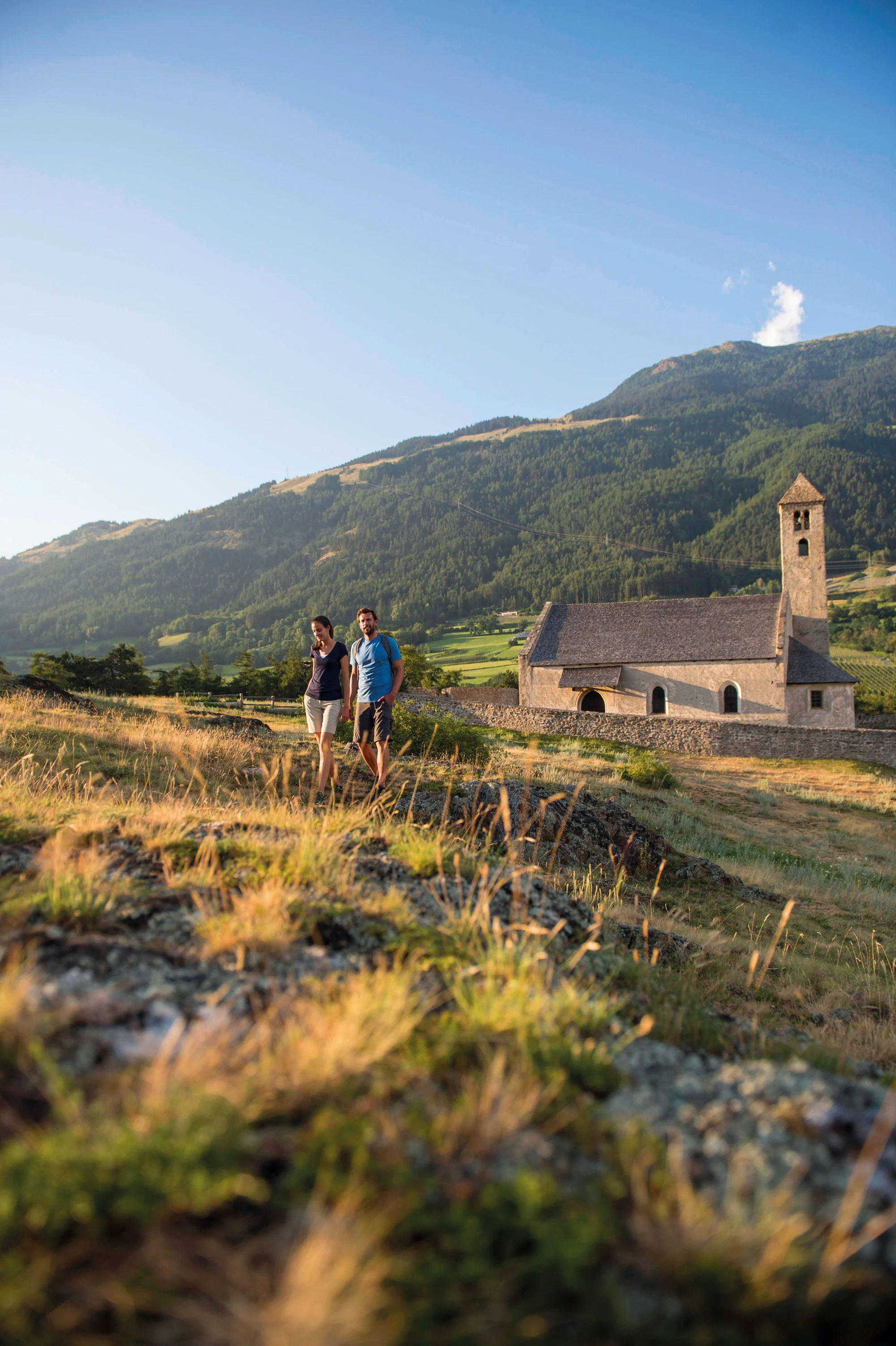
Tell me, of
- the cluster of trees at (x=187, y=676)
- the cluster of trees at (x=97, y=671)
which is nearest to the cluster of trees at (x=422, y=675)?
the cluster of trees at (x=187, y=676)

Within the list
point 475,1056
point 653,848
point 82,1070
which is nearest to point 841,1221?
point 475,1056

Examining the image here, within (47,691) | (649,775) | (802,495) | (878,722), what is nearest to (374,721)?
(47,691)

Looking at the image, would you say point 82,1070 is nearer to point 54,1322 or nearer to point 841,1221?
point 54,1322

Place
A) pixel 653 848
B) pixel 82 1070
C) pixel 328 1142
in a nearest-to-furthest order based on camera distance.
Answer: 1. pixel 328 1142
2. pixel 82 1070
3. pixel 653 848

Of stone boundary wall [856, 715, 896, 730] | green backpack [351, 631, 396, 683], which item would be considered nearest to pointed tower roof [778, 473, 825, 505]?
stone boundary wall [856, 715, 896, 730]

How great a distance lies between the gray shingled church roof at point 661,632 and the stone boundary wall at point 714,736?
8522 mm

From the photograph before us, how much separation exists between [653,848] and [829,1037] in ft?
16.6

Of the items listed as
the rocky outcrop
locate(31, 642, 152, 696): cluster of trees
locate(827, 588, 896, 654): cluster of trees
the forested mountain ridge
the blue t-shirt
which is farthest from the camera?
the forested mountain ridge

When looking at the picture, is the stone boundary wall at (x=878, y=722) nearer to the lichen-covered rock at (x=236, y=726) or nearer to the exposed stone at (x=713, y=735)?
the exposed stone at (x=713, y=735)

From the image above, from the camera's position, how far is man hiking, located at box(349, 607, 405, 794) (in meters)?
7.78

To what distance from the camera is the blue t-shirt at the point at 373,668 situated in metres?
7.91

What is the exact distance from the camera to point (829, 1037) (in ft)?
13.0

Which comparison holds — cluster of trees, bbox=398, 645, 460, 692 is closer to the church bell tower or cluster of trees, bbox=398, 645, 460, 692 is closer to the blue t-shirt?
the church bell tower

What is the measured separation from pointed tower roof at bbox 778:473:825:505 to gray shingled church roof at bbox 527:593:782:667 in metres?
6.08
